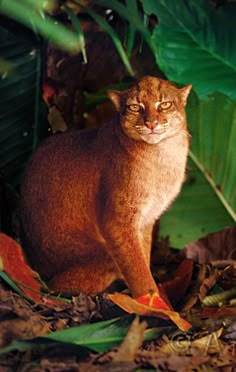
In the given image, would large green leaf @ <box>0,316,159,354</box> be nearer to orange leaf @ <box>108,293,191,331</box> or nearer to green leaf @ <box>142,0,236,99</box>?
orange leaf @ <box>108,293,191,331</box>

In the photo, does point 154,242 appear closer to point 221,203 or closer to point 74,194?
point 221,203

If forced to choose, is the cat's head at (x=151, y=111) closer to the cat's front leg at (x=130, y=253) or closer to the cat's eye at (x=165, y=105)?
the cat's eye at (x=165, y=105)

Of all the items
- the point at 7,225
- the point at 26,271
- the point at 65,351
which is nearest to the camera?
the point at 65,351

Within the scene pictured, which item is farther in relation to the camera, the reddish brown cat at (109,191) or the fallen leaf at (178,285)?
the fallen leaf at (178,285)

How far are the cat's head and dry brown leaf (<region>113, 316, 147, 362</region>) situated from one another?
0.27 m

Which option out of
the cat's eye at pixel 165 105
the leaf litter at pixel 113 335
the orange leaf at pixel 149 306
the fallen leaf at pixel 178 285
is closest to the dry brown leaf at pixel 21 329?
the leaf litter at pixel 113 335

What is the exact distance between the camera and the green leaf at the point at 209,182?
1.64 metres

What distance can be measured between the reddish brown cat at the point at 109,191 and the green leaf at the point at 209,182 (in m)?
0.15

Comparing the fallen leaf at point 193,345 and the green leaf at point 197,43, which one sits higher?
the green leaf at point 197,43

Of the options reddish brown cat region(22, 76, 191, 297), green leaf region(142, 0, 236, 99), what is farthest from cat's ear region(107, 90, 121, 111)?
green leaf region(142, 0, 236, 99)

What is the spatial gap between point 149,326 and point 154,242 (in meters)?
0.26

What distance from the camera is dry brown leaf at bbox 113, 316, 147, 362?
4.44ft

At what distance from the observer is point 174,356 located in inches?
55.1

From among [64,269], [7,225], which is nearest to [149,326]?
[64,269]
